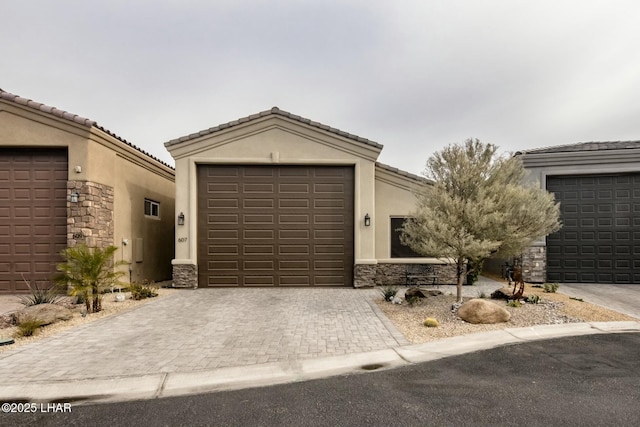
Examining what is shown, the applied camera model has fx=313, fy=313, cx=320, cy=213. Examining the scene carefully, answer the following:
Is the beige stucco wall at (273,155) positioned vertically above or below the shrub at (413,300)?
above

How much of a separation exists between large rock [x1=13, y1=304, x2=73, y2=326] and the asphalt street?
4.02m

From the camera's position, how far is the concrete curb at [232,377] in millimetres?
3703

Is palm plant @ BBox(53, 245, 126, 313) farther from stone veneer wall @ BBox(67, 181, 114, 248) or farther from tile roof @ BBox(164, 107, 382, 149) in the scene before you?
tile roof @ BBox(164, 107, 382, 149)

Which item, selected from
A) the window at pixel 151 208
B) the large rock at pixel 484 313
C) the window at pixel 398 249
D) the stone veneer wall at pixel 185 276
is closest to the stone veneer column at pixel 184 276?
the stone veneer wall at pixel 185 276

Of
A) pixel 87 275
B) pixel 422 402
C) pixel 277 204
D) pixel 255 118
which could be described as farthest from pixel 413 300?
pixel 87 275

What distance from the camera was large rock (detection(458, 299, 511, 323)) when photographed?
6.38 m

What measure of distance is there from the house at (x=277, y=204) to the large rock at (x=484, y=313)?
4.40 meters

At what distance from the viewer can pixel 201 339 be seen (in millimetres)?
5617

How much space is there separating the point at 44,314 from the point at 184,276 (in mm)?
A: 4221

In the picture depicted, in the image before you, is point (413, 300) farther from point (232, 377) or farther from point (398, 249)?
point (232, 377)

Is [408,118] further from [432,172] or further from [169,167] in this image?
[169,167]

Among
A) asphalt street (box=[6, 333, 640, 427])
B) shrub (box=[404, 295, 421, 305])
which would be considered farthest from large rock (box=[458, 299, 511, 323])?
asphalt street (box=[6, 333, 640, 427])

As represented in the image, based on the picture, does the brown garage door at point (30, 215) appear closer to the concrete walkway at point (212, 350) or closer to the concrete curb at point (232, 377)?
the concrete walkway at point (212, 350)

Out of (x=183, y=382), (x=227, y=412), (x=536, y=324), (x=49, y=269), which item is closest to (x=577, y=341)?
(x=536, y=324)
